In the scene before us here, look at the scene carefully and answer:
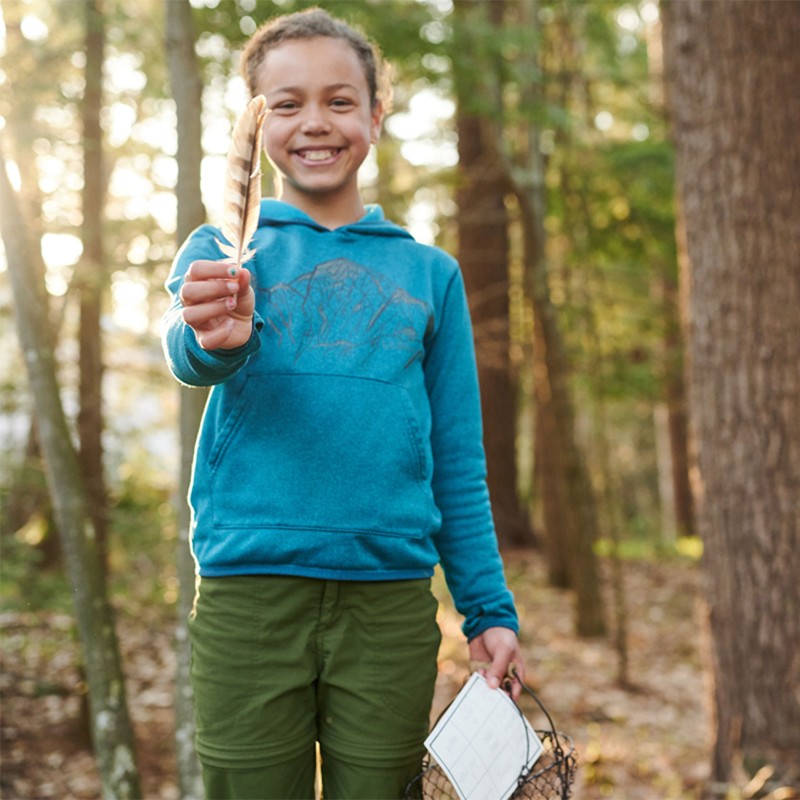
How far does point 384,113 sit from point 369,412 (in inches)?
37.8

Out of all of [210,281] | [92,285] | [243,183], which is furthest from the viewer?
[92,285]

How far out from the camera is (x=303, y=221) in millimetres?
2158

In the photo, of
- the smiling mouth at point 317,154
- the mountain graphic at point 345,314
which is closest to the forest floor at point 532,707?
the mountain graphic at point 345,314

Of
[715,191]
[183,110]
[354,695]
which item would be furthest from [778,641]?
[183,110]

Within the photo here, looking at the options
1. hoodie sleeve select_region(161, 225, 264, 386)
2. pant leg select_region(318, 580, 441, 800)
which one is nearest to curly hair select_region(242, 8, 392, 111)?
hoodie sleeve select_region(161, 225, 264, 386)

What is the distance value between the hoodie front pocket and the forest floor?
9.37 ft

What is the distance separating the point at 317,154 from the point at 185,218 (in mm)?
1090

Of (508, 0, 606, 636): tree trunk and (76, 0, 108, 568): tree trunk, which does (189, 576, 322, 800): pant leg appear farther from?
(508, 0, 606, 636): tree trunk

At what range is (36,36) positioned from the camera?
222 inches

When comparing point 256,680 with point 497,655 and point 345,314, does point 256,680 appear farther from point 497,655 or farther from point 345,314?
point 345,314

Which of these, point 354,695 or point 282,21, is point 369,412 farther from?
point 282,21

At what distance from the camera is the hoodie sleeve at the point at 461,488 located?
7.34 feet

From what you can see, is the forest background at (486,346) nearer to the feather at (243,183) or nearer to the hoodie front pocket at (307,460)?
the hoodie front pocket at (307,460)

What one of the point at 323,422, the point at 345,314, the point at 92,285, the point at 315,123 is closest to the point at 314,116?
the point at 315,123
